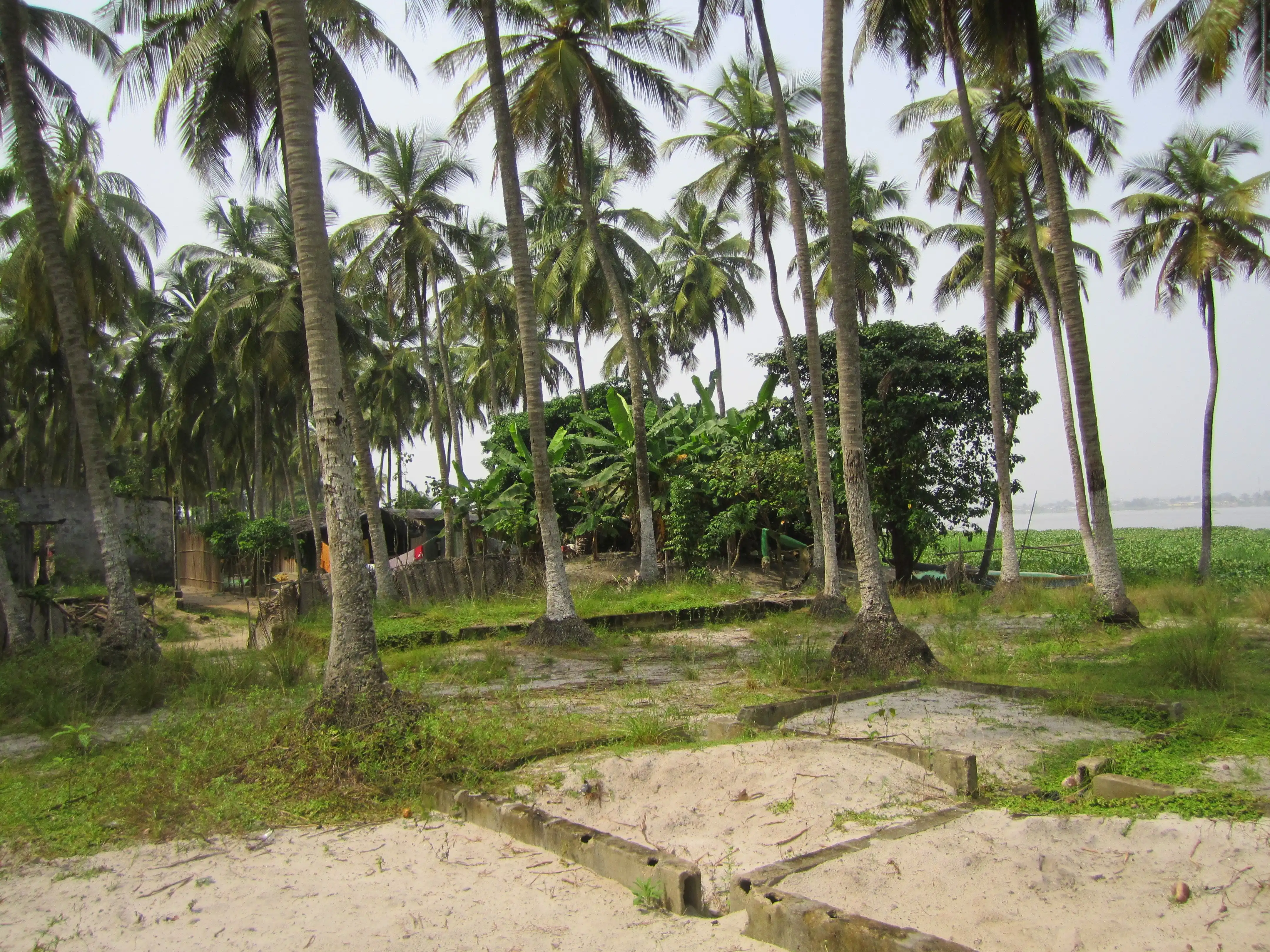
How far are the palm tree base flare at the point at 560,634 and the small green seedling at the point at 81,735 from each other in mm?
5988

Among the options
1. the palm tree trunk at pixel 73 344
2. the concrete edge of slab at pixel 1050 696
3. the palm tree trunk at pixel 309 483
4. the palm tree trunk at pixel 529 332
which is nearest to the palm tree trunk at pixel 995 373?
the palm tree trunk at pixel 529 332

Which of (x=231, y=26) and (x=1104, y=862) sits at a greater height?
(x=231, y=26)

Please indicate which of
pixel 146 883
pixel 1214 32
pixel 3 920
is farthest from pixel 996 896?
pixel 1214 32

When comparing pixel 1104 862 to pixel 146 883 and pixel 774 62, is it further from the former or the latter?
pixel 774 62

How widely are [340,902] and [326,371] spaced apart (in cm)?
401

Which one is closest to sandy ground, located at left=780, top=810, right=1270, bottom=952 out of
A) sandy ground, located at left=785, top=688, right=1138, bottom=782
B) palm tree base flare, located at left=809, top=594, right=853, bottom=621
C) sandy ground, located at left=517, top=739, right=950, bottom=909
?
sandy ground, located at left=517, top=739, right=950, bottom=909

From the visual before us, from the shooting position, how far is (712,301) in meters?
28.8

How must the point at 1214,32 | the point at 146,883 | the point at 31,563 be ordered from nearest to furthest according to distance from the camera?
the point at 146,883, the point at 1214,32, the point at 31,563

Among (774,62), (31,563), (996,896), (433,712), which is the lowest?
(996,896)

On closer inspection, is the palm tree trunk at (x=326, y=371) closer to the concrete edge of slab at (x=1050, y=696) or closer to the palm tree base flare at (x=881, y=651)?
the palm tree base flare at (x=881, y=651)

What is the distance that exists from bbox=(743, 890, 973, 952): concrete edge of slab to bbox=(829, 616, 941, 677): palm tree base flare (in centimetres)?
551

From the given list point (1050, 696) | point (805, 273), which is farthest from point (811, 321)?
point (1050, 696)

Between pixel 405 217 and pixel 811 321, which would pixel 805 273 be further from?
pixel 405 217

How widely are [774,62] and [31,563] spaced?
17093mm
